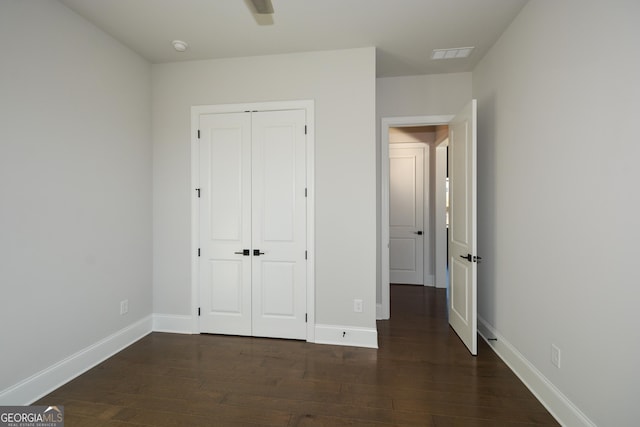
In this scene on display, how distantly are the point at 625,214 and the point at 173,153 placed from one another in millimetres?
3655

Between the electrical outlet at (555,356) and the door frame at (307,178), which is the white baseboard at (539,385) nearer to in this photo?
the electrical outlet at (555,356)

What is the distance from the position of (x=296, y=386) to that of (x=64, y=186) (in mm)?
2369

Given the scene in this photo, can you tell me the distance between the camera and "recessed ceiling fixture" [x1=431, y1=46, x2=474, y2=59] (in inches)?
118

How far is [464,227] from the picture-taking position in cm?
296

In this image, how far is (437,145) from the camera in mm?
4973

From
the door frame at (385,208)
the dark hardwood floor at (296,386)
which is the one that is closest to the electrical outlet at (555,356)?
the dark hardwood floor at (296,386)

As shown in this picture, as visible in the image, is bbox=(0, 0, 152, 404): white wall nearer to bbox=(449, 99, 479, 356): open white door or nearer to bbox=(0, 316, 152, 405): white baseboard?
bbox=(0, 316, 152, 405): white baseboard

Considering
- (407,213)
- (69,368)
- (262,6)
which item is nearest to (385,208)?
(407,213)

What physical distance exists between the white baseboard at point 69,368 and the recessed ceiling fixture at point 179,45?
9.19 feet

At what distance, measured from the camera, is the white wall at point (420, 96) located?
3.55m

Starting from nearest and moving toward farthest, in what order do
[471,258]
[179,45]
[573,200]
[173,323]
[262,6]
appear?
[262,6], [573,200], [471,258], [179,45], [173,323]

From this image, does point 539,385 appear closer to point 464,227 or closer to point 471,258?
point 471,258

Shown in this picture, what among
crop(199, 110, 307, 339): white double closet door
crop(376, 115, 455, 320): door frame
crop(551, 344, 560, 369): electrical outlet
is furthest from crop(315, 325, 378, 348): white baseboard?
crop(551, 344, 560, 369): electrical outlet

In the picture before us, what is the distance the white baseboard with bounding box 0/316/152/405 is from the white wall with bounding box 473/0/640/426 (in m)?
3.52
